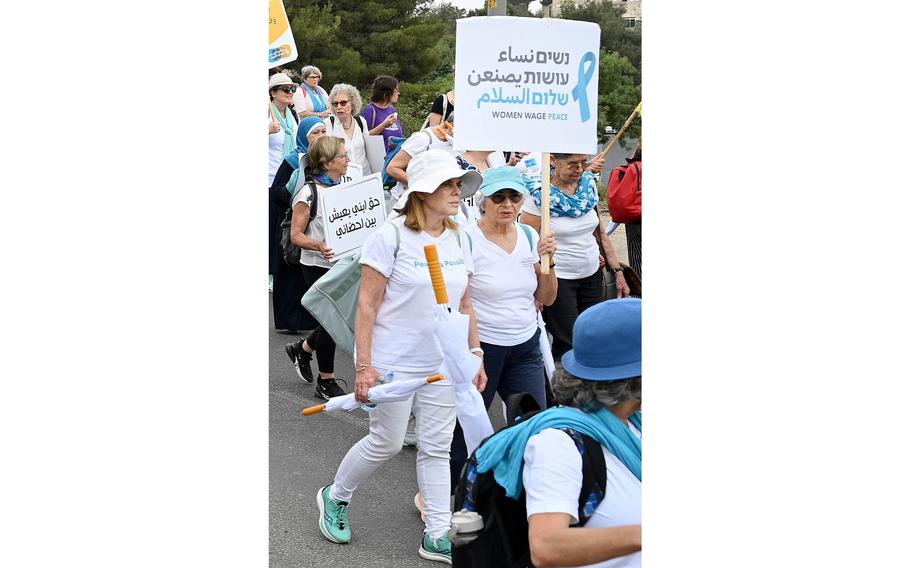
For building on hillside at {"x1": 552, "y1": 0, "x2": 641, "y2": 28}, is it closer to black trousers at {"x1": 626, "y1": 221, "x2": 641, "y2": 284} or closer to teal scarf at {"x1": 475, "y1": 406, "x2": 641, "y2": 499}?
black trousers at {"x1": 626, "y1": 221, "x2": 641, "y2": 284}

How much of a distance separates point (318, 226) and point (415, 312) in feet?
9.11

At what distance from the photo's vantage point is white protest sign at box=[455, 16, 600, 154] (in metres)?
4.53

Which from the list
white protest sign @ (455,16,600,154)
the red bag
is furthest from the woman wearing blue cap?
the red bag

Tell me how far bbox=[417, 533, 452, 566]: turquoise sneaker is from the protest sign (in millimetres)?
3888

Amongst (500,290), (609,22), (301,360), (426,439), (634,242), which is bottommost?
(301,360)

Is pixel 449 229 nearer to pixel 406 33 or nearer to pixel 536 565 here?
pixel 536 565

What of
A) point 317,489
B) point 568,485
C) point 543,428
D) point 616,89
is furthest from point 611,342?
point 616,89

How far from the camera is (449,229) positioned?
493 centimetres

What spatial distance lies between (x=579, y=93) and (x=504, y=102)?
293mm

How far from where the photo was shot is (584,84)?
15.2 feet

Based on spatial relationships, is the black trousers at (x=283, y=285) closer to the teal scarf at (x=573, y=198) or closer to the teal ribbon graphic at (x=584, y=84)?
the teal scarf at (x=573, y=198)

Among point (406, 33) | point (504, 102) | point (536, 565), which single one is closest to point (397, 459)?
point (504, 102)

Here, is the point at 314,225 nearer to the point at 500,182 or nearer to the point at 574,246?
the point at 574,246

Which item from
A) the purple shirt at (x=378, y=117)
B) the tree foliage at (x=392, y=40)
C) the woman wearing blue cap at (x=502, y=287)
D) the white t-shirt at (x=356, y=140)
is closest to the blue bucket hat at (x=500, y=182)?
the woman wearing blue cap at (x=502, y=287)
